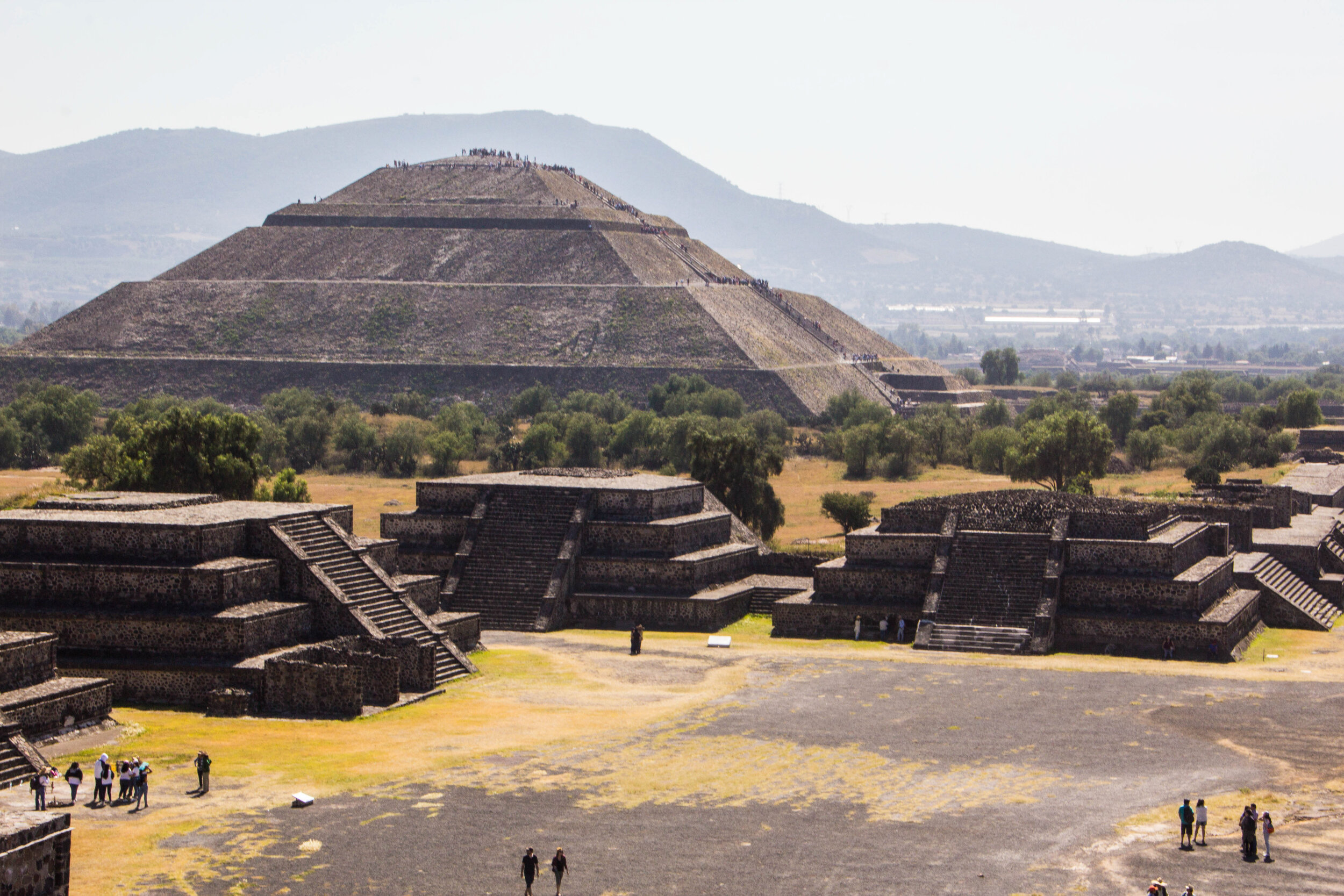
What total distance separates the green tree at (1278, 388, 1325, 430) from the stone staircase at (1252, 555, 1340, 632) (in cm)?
6609

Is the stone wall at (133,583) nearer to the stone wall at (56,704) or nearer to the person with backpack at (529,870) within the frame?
the stone wall at (56,704)

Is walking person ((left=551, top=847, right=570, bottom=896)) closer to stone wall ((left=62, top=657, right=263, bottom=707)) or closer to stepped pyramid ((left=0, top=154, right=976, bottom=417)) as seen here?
stone wall ((left=62, top=657, right=263, bottom=707))

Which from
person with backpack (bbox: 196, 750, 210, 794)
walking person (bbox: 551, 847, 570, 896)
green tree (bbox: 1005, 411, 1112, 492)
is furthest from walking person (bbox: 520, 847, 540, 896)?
green tree (bbox: 1005, 411, 1112, 492)

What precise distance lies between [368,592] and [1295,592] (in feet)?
101

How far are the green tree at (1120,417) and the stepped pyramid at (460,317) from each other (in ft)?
72.8

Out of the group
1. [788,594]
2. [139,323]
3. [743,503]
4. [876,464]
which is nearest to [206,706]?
[788,594]

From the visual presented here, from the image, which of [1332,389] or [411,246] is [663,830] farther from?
[1332,389]

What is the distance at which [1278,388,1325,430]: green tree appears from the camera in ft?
397

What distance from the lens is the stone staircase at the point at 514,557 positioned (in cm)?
5188

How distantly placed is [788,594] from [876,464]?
1907 inches

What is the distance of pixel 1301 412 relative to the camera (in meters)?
121

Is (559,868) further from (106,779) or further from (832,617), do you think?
(832,617)

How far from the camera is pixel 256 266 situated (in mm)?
157375

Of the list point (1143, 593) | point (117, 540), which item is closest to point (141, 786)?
point (117, 540)
